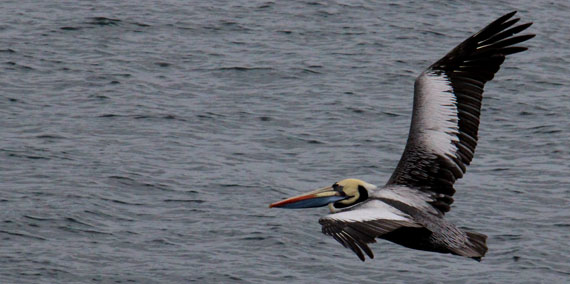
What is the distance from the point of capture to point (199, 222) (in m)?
17.5

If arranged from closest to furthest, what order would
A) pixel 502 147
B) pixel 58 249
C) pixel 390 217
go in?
pixel 390 217, pixel 58 249, pixel 502 147

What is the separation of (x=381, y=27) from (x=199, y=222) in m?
14.1

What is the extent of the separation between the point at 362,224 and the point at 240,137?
11730mm

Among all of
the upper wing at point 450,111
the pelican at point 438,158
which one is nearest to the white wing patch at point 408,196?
the pelican at point 438,158

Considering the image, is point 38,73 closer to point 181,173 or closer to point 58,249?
point 181,173

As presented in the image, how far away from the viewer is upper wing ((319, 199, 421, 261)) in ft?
30.8

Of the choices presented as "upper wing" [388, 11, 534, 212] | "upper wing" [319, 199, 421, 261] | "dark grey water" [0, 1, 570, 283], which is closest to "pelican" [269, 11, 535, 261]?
A: "upper wing" [388, 11, 534, 212]

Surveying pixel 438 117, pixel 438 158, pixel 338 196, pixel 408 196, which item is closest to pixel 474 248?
pixel 408 196

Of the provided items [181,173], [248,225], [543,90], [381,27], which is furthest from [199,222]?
[381,27]

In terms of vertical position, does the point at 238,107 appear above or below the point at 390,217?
below

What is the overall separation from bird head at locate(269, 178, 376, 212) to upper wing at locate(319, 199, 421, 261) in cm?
78

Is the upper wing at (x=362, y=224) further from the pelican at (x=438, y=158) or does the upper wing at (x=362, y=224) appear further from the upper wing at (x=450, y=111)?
the upper wing at (x=450, y=111)

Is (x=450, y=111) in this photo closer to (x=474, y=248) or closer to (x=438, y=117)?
(x=438, y=117)

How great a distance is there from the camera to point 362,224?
9.70m
